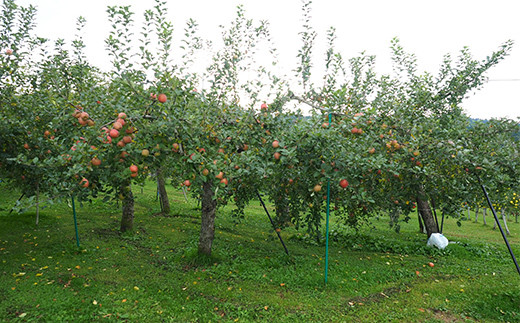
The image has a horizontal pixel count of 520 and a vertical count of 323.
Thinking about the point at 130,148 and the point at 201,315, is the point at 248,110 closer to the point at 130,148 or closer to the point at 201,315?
the point at 130,148

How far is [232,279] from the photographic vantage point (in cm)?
574

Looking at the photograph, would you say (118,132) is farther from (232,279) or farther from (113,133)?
(232,279)

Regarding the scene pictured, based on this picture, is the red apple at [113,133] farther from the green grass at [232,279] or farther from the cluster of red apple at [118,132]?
the green grass at [232,279]

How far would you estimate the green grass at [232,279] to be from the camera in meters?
4.45

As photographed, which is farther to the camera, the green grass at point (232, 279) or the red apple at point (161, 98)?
the green grass at point (232, 279)

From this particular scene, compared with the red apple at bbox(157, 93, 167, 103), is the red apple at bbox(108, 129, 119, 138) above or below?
below

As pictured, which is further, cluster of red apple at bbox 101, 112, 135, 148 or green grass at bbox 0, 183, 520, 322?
green grass at bbox 0, 183, 520, 322

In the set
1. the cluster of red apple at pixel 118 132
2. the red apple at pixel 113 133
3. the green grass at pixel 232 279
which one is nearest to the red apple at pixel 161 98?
the cluster of red apple at pixel 118 132

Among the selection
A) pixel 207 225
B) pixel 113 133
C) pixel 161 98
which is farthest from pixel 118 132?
pixel 207 225

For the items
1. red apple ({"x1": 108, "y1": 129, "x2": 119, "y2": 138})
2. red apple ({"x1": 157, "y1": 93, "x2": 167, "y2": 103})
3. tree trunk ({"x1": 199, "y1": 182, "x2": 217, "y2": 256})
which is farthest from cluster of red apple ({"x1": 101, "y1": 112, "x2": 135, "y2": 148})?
tree trunk ({"x1": 199, "y1": 182, "x2": 217, "y2": 256})

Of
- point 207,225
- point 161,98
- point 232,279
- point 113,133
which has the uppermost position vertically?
point 161,98

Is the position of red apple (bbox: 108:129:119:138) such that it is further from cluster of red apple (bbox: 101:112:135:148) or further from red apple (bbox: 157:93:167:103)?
red apple (bbox: 157:93:167:103)

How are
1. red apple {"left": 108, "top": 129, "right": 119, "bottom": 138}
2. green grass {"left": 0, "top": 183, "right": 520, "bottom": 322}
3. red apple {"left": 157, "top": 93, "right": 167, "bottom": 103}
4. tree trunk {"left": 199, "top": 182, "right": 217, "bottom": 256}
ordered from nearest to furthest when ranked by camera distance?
red apple {"left": 108, "top": 129, "right": 119, "bottom": 138}, red apple {"left": 157, "top": 93, "right": 167, "bottom": 103}, green grass {"left": 0, "top": 183, "right": 520, "bottom": 322}, tree trunk {"left": 199, "top": 182, "right": 217, "bottom": 256}

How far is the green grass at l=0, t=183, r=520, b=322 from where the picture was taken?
445 cm
